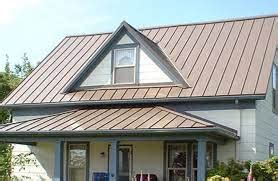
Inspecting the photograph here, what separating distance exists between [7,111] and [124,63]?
509 inches

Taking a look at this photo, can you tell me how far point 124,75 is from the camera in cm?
1927

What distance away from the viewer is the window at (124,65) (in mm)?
19172

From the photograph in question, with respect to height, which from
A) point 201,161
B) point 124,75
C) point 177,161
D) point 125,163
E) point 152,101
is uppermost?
point 124,75

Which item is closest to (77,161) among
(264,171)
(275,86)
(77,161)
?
(77,161)

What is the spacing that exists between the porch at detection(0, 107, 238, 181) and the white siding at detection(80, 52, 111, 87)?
1212 mm

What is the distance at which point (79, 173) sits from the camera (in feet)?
63.3

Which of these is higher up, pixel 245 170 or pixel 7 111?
pixel 7 111

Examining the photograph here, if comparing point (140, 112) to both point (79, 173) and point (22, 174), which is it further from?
point (22, 174)

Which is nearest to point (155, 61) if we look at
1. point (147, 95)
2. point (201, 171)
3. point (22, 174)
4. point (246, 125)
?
point (147, 95)

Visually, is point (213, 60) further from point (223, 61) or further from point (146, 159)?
point (146, 159)

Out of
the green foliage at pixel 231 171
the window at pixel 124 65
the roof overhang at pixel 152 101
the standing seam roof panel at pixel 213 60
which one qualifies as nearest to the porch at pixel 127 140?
the roof overhang at pixel 152 101

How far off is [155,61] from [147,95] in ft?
4.44

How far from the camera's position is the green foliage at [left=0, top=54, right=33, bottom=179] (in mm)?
20672

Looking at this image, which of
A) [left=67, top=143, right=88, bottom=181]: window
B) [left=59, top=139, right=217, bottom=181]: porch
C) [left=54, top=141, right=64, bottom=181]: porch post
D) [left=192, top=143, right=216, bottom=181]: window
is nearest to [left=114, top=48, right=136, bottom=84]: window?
[left=59, top=139, right=217, bottom=181]: porch
